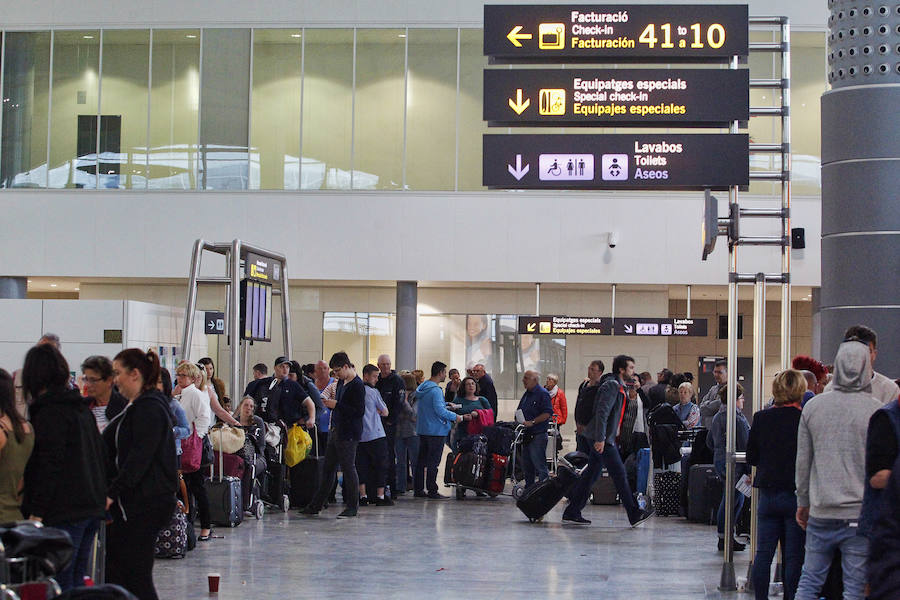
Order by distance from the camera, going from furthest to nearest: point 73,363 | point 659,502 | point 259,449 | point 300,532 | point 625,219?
point 625,219, point 73,363, point 659,502, point 259,449, point 300,532

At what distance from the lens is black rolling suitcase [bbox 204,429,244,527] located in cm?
1248

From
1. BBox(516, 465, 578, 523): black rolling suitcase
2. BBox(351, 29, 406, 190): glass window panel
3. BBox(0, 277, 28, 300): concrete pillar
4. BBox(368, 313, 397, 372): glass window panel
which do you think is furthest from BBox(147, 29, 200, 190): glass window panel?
BBox(516, 465, 578, 523): black rolling suitcase

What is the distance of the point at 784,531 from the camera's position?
7445 millimetres

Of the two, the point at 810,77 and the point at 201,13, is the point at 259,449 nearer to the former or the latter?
the point at 201,13

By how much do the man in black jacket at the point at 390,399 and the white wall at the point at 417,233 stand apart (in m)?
10.1

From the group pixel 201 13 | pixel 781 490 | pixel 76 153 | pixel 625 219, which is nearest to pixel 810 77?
pixel 625 219

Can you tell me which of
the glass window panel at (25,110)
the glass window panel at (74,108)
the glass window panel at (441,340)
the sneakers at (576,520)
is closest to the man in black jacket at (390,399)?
the sneakers at (576,520)

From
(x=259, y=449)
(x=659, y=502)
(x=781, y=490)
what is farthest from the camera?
(x=659, y=502)

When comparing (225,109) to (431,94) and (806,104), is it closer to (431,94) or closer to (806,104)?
(431,94)

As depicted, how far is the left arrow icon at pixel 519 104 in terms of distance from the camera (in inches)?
382

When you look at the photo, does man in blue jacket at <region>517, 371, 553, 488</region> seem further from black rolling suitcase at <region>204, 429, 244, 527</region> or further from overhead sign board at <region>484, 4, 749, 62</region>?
overhead sign board at <region>484, 4, 749, 62</region>

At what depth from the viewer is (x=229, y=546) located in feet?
36.9

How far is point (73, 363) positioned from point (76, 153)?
869 cm

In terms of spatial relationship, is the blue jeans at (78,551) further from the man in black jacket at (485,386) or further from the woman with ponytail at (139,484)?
the man in black jacket at (485,386)
